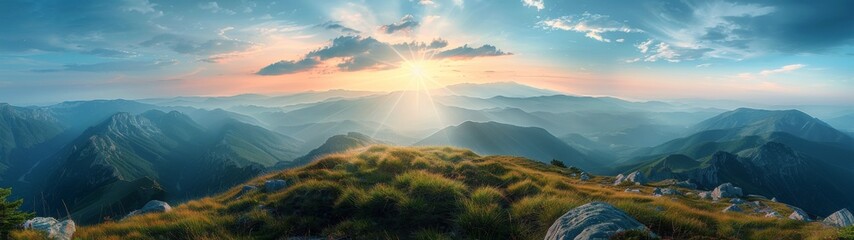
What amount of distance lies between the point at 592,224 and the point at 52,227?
53.8ft

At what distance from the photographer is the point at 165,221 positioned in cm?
1321

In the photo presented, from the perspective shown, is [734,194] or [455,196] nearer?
[455,196]

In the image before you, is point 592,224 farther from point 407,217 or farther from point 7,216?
point 7,216

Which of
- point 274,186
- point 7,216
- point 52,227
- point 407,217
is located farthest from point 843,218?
point 7,216

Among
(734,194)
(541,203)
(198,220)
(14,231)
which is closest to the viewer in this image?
(14,231)

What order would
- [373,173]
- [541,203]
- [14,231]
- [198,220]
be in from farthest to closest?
[373,173] < [198,220] < [541,203] < [14,231]

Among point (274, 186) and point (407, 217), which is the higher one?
point (407, 217)

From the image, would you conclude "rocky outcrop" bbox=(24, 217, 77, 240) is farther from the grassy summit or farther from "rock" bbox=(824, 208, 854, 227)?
"rock" bbox=(824, 208, 854, 227)

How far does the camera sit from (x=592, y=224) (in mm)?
8180

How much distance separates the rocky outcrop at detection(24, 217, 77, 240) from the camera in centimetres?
1138

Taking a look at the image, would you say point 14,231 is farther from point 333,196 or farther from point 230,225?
point 333,196

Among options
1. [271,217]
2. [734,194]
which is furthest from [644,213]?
[734,194]

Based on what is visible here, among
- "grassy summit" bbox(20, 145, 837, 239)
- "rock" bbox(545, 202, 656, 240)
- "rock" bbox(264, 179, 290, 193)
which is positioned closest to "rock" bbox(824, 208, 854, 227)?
"grassy summit" bbox(20, 145, 837, 239)

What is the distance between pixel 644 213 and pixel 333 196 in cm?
1108
